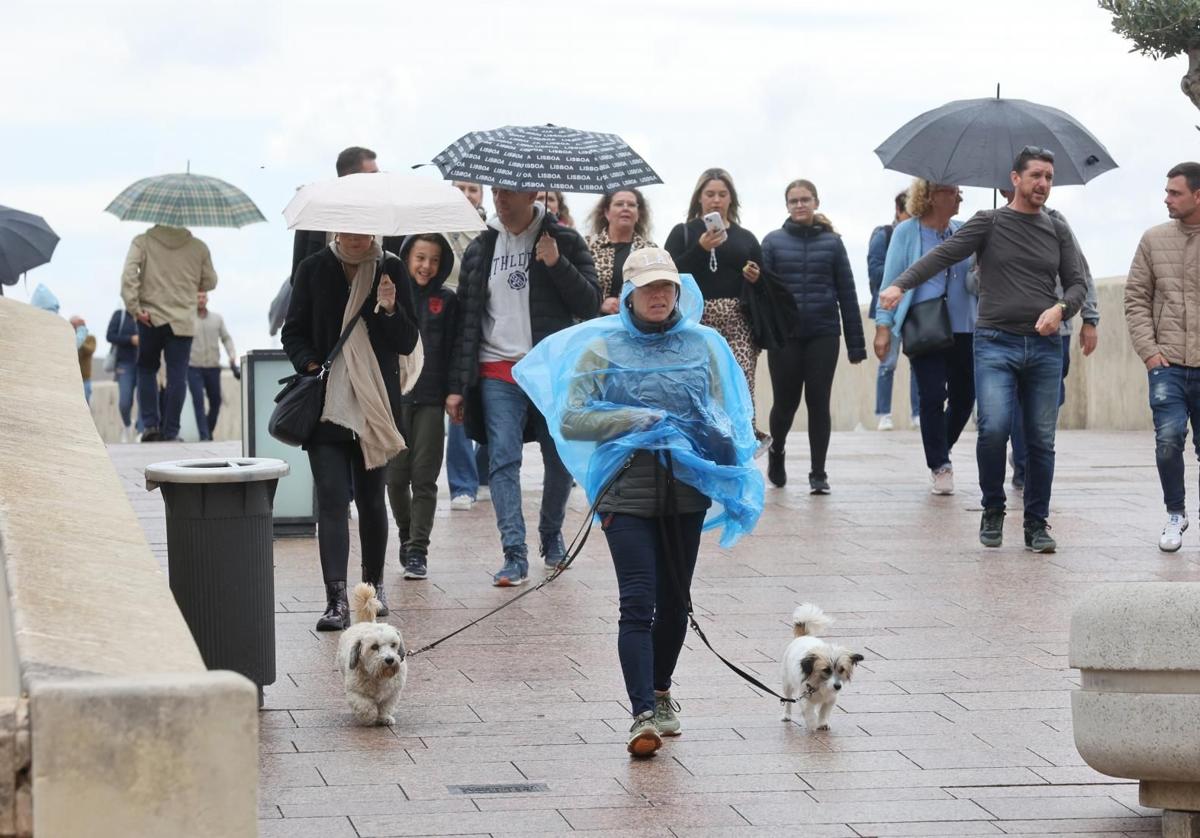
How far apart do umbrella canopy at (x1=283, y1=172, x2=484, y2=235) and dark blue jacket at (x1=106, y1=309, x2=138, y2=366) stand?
13.0 metres

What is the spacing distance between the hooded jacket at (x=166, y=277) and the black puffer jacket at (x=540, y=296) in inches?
344

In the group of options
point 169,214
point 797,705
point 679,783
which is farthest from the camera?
point 169,214

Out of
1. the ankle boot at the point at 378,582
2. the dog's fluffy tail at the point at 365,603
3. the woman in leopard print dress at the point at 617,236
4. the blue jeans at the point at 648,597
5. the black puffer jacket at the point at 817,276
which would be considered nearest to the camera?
the blue jeans at the point at 648,597

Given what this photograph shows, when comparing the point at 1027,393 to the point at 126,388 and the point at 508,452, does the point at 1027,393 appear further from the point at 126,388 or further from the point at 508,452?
the point at 126,388

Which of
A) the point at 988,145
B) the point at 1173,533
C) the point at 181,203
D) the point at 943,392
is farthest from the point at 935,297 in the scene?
the point at 181,203

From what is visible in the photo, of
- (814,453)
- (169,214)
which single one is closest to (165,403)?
(169,214)

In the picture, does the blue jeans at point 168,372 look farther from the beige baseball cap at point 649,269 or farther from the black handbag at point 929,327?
the beige baseball cap at point 649,269

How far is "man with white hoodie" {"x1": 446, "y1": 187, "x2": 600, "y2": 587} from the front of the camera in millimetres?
10125

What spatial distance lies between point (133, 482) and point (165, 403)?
522 cm

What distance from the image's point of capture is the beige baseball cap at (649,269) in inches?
272

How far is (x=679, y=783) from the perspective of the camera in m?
6.27

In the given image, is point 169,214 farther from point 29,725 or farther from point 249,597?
point 29,725

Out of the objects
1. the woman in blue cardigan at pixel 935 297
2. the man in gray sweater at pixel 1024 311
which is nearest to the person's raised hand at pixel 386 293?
the man in gray sweater at pixel 1024 311

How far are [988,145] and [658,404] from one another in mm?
5740
